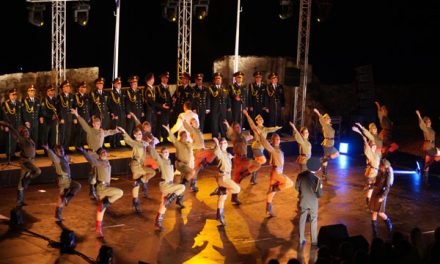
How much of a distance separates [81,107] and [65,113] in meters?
0.40

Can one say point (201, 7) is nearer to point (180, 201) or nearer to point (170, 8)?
point (170, 8)

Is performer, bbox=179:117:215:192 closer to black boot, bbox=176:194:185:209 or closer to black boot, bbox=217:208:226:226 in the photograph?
black boot, bbox=176:194:185:209

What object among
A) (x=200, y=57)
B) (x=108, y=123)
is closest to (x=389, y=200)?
(x=108, y=123)

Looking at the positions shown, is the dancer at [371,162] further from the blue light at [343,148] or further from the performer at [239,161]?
the blue light at [343,148]

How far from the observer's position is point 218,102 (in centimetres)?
2020

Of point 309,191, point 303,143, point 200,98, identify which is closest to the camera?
point 309,191

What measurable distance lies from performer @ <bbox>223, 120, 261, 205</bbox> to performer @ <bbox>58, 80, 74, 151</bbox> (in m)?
4.08

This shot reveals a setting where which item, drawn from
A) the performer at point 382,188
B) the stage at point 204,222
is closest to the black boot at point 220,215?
the stage at point 204,222

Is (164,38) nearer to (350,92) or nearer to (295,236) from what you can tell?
(350,92)

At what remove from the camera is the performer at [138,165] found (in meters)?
15.1

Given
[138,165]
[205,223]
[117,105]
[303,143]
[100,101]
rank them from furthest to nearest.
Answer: [117,105] < [100,101] < [303,143] < [138,165] < [205,223]

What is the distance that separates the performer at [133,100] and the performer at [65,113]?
1415 mm

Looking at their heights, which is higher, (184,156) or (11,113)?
(11,113)

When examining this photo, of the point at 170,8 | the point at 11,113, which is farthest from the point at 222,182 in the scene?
the point at 170,8
